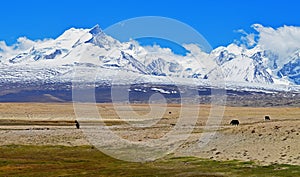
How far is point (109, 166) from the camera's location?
6222 centimetres

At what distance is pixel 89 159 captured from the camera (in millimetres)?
68500

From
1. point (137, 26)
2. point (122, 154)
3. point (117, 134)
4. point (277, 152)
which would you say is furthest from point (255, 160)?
point (117, 134)

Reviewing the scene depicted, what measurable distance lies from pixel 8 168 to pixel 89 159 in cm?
1092

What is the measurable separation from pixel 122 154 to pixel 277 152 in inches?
772

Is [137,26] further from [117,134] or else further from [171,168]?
[117,134]

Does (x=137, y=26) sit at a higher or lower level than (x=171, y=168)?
higher

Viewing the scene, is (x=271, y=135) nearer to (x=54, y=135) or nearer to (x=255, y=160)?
(x=255, y=160)

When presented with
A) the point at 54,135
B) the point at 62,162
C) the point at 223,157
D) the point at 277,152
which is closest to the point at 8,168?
the point at 62,162

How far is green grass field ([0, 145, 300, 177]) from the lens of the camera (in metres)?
53.8

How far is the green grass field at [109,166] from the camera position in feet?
176

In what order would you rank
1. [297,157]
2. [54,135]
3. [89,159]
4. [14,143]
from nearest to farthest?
[297,157], [89,159], [14,143], [54,135]

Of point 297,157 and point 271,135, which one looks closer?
point 297,157

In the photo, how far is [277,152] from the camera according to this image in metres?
63.2

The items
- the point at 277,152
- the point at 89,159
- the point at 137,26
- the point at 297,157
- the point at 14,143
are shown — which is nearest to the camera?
the point at 137,26
